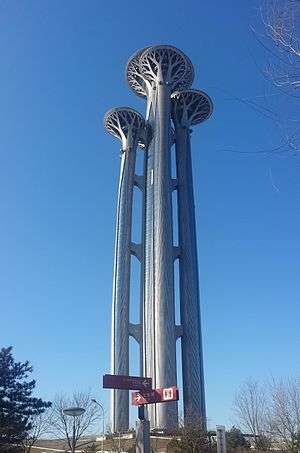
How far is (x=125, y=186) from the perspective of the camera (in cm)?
8169

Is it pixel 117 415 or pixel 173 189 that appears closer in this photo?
pixel 117 415

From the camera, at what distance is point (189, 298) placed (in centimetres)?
7438

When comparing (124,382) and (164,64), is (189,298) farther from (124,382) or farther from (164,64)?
(124,382)

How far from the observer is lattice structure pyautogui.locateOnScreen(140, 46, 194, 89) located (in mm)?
88250

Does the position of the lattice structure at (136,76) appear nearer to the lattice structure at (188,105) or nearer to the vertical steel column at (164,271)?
the lattice structure at (188,105)

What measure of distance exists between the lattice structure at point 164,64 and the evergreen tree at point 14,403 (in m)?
60.3

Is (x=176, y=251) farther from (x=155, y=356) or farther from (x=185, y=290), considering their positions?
(x=155, y=356)

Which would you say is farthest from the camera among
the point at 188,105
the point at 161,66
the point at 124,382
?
the point at 188,105

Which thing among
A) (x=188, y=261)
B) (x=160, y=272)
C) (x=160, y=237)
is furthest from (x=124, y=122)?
(x=160, y=272)

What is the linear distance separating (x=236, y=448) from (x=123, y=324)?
28218 mm

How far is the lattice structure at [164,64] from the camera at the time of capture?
290 feet

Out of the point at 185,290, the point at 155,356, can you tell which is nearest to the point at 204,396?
the point at 155,356

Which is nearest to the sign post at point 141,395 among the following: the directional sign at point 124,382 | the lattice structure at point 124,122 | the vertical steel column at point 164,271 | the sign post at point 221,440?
the directional sign at point 124,382

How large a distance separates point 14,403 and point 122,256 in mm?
40664
